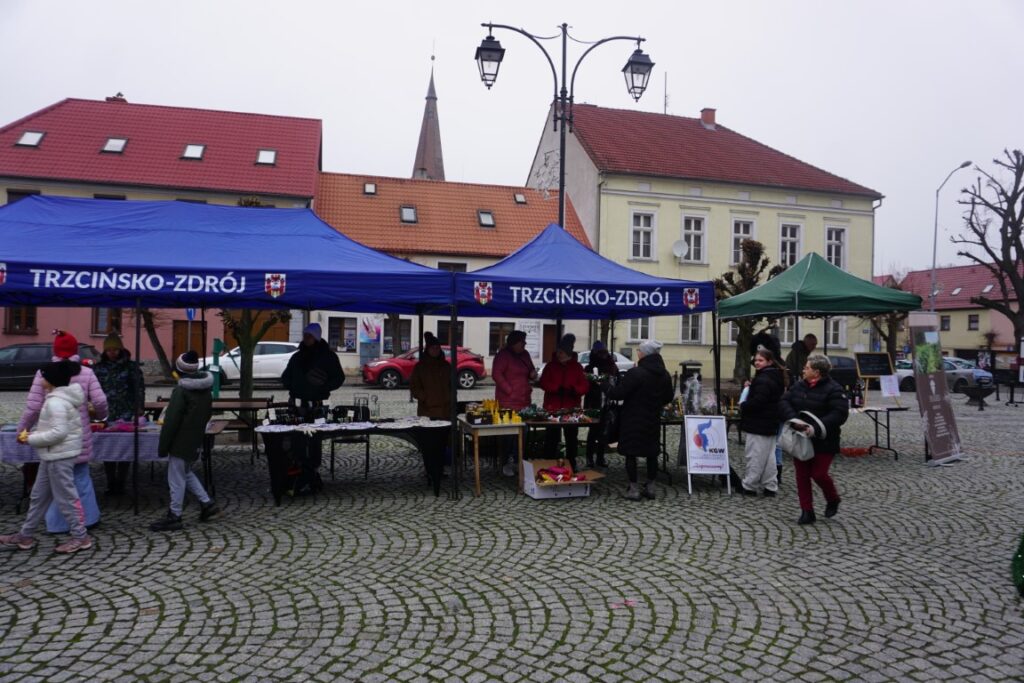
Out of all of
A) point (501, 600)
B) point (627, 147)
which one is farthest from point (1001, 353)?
point (501, 600)

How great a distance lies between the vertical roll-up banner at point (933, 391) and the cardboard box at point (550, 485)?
5170 millimetres

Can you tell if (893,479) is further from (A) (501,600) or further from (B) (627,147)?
(B) (627,147)

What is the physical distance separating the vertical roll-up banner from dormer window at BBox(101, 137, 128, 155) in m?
27.6

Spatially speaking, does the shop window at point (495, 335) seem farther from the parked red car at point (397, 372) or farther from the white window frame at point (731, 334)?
the white window frame at point (731, 334)

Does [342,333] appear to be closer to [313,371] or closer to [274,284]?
[313,371]

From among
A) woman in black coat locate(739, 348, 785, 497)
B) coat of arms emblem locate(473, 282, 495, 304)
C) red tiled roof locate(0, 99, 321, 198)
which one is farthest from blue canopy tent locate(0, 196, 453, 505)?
red tiled roof locate(0, 99, 321, 198)

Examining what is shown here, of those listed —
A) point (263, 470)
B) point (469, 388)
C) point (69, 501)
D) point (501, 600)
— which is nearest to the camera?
point (501, 600)

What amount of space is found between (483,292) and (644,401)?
1963mm

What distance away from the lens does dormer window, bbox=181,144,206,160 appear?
92.4 feet

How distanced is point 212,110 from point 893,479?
30985mm

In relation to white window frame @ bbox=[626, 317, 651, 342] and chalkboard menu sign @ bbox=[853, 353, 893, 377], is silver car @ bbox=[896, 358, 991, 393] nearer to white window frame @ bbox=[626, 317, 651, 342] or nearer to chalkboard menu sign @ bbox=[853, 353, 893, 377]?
white window frame @ bbox=[626, 317, 651, 342]

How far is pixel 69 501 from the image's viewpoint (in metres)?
5.43

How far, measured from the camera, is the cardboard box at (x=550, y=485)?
7.43 metres

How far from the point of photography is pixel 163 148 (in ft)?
92.8
